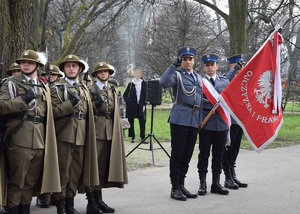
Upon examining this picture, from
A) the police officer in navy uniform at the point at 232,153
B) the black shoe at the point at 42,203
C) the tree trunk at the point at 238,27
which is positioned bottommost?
the black shoe at the point at 42,203

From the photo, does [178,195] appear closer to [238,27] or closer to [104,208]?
[104,208]

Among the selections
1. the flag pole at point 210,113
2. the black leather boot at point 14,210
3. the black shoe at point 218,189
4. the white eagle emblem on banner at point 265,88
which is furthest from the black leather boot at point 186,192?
the black leather boot at point 14,210

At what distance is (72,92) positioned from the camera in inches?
246

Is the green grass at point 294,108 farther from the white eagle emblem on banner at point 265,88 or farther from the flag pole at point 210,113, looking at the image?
the flag pole at point 210,113

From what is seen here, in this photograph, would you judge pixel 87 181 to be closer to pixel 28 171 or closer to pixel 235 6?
pixel 28 171

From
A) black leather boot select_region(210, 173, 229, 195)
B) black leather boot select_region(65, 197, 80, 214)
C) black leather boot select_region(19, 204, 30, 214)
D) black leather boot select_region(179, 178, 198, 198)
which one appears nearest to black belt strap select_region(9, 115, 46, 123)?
black leather boot select_region(19, 204, 30, 214)

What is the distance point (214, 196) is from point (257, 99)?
164 cm

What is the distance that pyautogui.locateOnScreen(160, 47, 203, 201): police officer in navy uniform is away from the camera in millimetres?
7266

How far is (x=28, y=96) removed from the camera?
556 cm

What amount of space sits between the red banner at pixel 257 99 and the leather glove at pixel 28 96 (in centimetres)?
317

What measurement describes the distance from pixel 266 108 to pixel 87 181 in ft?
10.1

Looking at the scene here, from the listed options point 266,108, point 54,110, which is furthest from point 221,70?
point 54,110

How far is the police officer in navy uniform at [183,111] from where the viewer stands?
7.27 meters

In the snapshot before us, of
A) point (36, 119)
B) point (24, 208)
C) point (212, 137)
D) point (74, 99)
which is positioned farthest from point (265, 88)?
point (24, 208)
